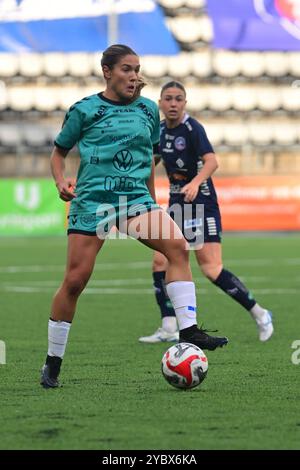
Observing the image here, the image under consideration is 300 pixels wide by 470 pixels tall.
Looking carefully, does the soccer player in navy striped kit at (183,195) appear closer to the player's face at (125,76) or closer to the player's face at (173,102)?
the player's face at (173,102)

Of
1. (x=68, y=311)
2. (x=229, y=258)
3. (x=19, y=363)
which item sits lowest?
(x=229, y=258)

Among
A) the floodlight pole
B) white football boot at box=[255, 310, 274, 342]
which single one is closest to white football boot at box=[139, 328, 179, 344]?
white football boot at box=[255, 310, 274, 342]

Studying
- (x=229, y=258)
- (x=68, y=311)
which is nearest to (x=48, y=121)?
(x=229, y=258)

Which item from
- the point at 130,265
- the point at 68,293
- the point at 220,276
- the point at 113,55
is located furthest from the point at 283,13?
the point at 68,293

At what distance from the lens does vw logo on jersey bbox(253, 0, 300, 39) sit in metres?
33.6

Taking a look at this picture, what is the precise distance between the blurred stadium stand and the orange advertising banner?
601cm

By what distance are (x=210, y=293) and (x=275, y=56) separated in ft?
76.9

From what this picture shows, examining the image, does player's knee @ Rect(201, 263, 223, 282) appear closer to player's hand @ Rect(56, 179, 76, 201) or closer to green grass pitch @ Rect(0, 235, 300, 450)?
green grass pitch @ Rect(0, 235, 300, 450)

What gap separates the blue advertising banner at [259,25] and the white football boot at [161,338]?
25296 millimetres

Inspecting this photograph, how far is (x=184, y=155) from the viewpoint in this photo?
9.07m

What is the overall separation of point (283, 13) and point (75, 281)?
93.7ft

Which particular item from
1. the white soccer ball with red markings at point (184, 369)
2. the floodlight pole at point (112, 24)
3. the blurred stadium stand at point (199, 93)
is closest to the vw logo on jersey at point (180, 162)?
the white soccer ball with red markings at point (184, 369)

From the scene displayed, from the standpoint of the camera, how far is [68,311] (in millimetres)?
6469
